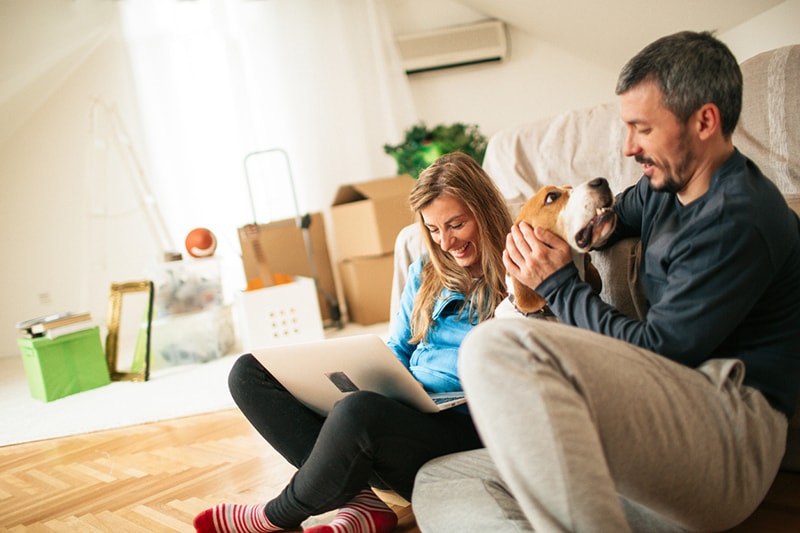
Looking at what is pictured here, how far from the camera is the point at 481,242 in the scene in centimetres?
143

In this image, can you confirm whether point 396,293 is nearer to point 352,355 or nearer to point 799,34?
point 352,355

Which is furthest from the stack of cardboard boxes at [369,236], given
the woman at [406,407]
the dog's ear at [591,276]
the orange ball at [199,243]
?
the dog's ear at [591,276]

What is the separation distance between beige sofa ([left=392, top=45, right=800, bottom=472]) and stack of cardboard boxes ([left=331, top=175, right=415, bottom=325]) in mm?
1659

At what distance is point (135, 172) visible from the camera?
450cm

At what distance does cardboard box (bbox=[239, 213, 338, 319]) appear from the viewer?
12.7ft

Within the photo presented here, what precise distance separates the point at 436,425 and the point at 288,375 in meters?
0.31

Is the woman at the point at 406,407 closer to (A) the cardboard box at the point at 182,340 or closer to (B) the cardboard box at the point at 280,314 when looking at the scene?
(B) the cardboard box at the point at 280,314

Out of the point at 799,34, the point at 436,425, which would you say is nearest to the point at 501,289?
the point at 436,425

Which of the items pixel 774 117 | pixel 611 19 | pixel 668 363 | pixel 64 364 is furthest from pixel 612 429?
pixel 611 19

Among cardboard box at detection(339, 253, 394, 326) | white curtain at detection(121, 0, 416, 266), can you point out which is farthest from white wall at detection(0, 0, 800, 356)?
cardboard box at detection(339, 253, 394, 326)

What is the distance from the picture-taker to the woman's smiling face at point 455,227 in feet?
4.66

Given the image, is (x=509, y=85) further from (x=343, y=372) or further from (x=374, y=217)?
(x=343, y=372)

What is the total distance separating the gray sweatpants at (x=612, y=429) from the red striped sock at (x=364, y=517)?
0.45 meters

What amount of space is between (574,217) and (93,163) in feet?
13.5
